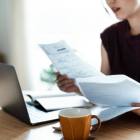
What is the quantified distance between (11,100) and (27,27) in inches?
95.5

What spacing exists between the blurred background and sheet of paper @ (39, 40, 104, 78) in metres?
1.93

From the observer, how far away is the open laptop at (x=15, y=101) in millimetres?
681

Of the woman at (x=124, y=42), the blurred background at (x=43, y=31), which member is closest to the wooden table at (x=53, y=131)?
the woman at (x=124, y=42)

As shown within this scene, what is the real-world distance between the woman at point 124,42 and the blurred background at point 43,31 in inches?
56.5

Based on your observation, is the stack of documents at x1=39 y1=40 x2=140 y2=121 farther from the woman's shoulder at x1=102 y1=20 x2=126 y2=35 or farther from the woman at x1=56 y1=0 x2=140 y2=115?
the woman's shoulder at x1=102 y1=20 x2=126 y2=35

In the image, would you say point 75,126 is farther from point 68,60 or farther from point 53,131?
point 68,60

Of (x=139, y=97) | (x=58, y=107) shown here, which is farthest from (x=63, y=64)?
(x=139, y=97)

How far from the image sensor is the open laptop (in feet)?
2.23

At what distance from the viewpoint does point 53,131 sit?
65 centimetres

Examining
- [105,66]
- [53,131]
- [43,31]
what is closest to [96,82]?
Result: [53,131]

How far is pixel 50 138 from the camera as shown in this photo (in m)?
0.60

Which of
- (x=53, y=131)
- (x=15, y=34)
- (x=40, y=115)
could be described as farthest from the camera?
(x=15, y=34)

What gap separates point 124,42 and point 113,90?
2.14 feet

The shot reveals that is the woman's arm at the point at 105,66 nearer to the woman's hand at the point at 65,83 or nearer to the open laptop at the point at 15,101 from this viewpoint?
the woman's hand at the point at 65,83
